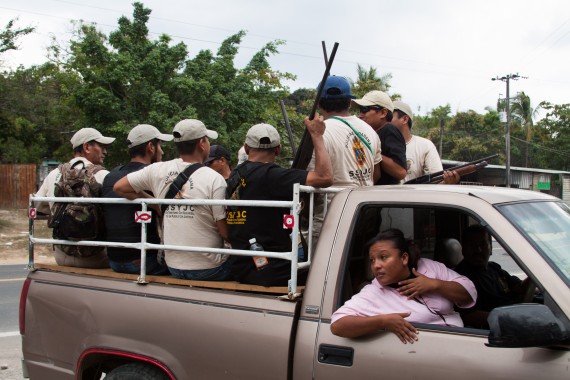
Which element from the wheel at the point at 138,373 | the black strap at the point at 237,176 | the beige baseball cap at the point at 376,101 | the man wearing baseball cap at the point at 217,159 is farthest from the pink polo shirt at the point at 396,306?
the man wearing baseball cap at the point at 217,159

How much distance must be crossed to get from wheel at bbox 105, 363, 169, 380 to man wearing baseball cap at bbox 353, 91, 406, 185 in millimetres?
1961

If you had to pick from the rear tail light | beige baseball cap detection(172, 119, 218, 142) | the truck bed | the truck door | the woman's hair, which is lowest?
the rear tail light

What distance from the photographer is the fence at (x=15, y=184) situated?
93.6ft

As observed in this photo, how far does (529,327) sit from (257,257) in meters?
1.38

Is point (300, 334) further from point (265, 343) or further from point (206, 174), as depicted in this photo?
point (206, 174)

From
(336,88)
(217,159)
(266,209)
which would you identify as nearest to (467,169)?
(336,88)

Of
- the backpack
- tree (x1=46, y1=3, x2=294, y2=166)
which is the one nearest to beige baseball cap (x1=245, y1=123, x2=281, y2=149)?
the backpack

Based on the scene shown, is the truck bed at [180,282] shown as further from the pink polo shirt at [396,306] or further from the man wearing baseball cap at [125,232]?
the pink polo shirt at [396,306]

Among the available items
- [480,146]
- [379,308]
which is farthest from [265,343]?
[480,146]

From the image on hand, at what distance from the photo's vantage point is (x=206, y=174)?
3.55 meters

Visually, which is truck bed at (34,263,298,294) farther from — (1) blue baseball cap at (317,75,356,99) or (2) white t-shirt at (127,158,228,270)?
(1) blue baseball cap at (317,75,356,99)

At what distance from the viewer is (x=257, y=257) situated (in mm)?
3021

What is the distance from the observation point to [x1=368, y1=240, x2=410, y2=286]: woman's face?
2.68m

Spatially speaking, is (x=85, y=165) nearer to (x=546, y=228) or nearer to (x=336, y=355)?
(x=336, y=355)
